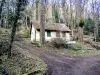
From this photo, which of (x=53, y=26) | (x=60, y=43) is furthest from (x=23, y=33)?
(x=60, y=43)

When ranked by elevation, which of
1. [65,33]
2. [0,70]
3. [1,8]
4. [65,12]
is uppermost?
[65,12]

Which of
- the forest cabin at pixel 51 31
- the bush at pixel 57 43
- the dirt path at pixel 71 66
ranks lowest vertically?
the dirt path at pixel 71 66

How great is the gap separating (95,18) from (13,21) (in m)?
32.2

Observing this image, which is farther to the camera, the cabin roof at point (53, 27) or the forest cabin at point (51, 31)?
the cabin roof at point (53, 27)

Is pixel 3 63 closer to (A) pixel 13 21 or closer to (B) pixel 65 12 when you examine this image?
(A) pixel 13 21

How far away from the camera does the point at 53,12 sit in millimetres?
42062

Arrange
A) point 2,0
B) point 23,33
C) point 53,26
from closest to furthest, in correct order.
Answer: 1. point 2,0
2. point 53,26
3. point 23,33

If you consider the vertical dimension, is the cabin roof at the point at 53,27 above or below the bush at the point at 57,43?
above

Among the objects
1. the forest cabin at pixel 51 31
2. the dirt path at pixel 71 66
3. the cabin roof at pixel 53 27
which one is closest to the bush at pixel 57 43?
the forest cabin at pixel 51 31

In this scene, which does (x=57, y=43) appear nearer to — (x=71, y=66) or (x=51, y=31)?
(x=51, y=31)

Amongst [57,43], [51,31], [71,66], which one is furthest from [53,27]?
[71,66]

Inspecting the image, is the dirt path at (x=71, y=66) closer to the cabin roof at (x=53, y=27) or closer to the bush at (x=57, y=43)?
the bush at (x=57, y=43)

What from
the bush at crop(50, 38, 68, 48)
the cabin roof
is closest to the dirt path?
the bush at crop(50, 38, 68, 48)

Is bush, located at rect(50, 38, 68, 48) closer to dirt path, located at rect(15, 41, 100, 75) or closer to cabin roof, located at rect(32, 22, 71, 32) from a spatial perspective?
dirt path, located at rect(15, 41, 100, 75)
